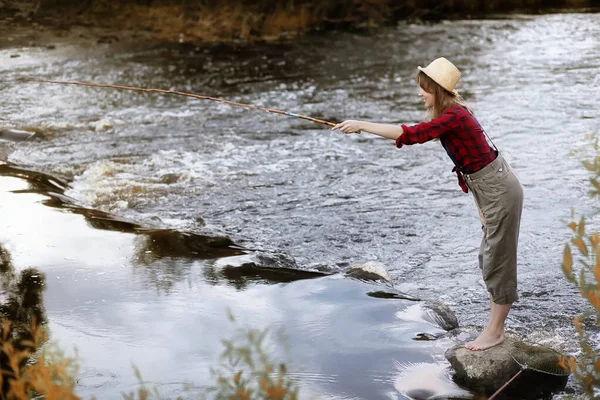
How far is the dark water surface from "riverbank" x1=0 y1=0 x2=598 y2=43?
126 centimetres

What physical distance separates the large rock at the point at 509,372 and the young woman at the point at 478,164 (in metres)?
0.10

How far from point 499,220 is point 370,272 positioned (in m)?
1.61

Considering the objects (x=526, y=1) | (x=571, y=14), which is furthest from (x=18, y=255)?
(x=526, y=1)

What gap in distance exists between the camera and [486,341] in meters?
4.63

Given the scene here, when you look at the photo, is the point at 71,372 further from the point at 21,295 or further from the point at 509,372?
the point at 509,372

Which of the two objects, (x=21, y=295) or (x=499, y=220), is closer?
(x=499, y=220)

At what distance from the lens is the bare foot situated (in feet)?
15.1

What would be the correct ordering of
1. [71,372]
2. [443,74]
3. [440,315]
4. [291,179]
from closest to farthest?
[71,372] < [443,74] < [440,315] < [291,179]

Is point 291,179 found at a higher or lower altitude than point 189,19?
lower

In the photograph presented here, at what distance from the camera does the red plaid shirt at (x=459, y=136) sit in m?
4.45

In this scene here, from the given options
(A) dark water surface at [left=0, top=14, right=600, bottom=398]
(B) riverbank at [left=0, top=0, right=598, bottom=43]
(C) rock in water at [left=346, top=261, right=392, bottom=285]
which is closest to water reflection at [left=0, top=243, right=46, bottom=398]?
(A) dark water surface at [left=0, top=14, right=600, bottom=398]

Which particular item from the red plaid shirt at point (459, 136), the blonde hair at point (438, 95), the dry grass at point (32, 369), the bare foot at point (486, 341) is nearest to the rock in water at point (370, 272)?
the bare foot at point (486, 341)

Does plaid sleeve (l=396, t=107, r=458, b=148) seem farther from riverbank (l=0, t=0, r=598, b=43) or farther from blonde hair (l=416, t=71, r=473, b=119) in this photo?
riverbank (l=0, t=0, r=598, b=43)

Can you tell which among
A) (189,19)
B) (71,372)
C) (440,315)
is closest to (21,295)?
(71,372)
